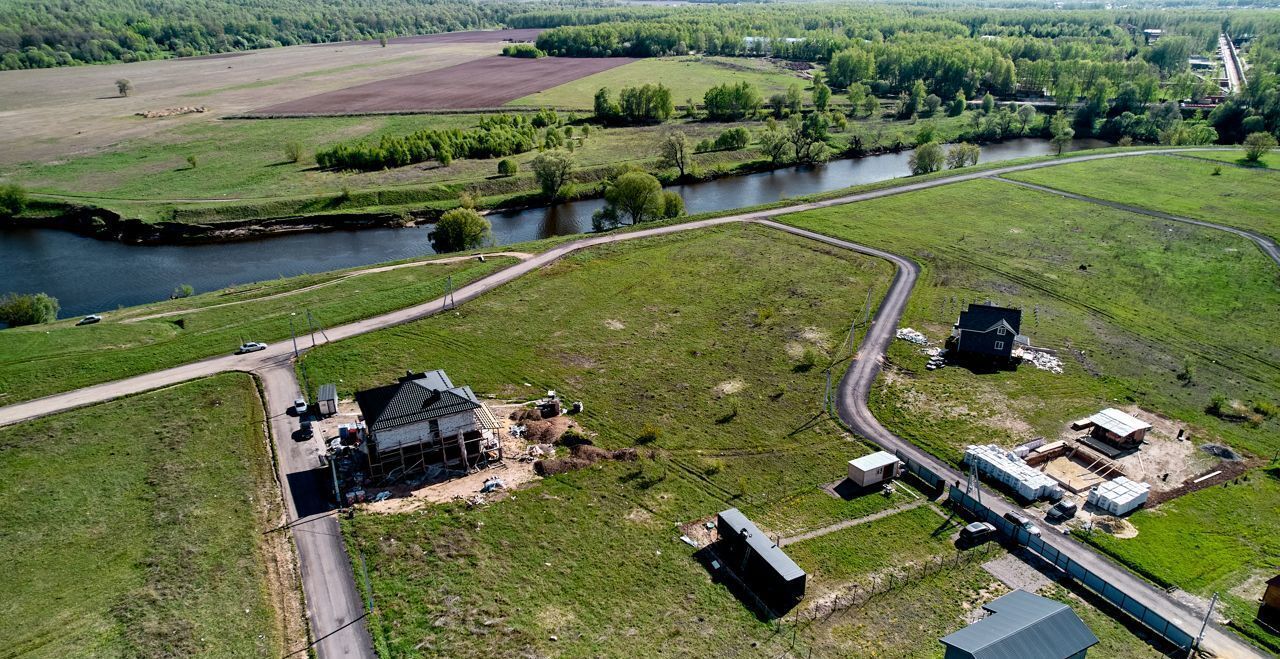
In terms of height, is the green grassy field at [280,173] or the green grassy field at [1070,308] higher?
the green grassy field at [280,173]

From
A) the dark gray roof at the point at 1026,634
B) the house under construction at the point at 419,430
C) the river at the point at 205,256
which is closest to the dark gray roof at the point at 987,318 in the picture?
the dark gray roof at the point at 1026,634

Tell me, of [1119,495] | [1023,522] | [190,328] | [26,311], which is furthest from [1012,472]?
[26,311]

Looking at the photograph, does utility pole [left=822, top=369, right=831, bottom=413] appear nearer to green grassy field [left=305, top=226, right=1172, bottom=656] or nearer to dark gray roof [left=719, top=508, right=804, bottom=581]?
green grassy field [left=305, top=226, right=1172, bottom=656]

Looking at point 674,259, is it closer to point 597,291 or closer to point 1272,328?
point 597,291

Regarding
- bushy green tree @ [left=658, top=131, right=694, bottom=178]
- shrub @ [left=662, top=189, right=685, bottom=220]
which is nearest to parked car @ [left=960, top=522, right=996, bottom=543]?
shrub @ [left=662, top=189, right=685, bottom=220]

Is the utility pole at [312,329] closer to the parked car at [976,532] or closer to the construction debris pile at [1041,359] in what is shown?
the parked car at [976,532]

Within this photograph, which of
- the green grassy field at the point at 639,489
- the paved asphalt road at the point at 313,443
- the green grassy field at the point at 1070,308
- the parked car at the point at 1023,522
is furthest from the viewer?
the green grassy field at the point at 1070,308

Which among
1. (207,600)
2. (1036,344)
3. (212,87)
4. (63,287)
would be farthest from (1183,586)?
(212,87)

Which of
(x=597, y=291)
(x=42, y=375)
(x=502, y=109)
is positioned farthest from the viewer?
(x=502, y=109)
